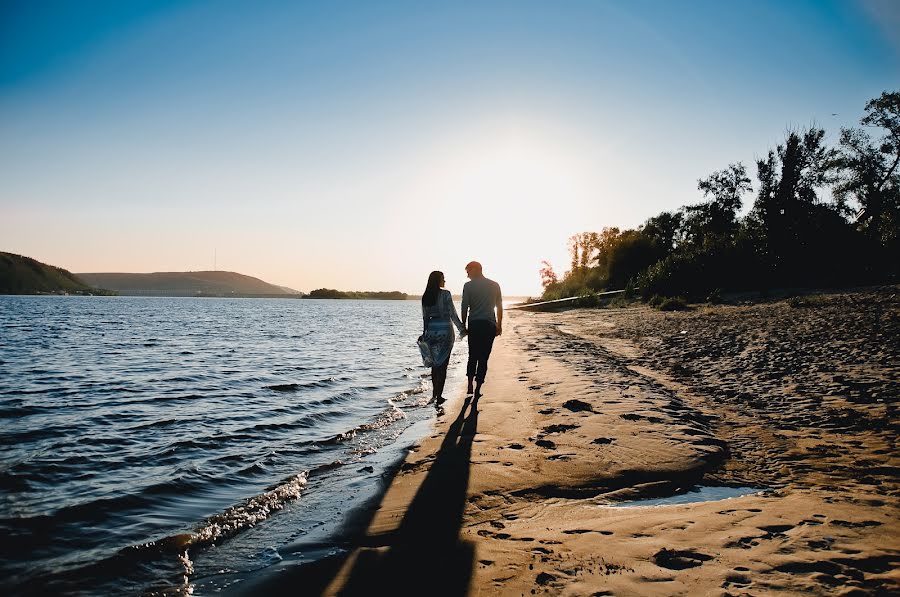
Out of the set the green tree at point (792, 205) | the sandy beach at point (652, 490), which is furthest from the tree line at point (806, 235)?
the sandy beach at point (652, 490)

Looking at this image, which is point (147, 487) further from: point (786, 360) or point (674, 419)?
point (786, 360)

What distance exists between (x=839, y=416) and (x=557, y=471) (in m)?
4.12

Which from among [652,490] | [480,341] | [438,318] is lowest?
[652,490]

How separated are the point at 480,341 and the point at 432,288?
1.45m

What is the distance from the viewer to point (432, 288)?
8648 millimetres

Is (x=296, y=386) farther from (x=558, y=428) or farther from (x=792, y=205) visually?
(x=792, y=205)

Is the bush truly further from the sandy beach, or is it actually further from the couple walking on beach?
the couple walking on beach

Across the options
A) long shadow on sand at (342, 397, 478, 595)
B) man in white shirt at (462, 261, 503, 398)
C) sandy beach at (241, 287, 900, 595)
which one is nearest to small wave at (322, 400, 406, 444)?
sandy beach at (241, 287, 900, 595)

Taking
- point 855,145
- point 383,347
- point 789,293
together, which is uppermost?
point 855,145

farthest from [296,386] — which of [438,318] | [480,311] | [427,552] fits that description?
[427,552]

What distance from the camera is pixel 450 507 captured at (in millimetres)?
4281

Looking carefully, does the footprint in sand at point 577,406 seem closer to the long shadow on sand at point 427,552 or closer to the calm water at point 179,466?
the calm water at point 179,466

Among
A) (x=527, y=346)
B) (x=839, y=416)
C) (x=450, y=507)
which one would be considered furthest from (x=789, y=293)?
(x=450, y=507)

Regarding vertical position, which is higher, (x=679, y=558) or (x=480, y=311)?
(x=480, y=311)
